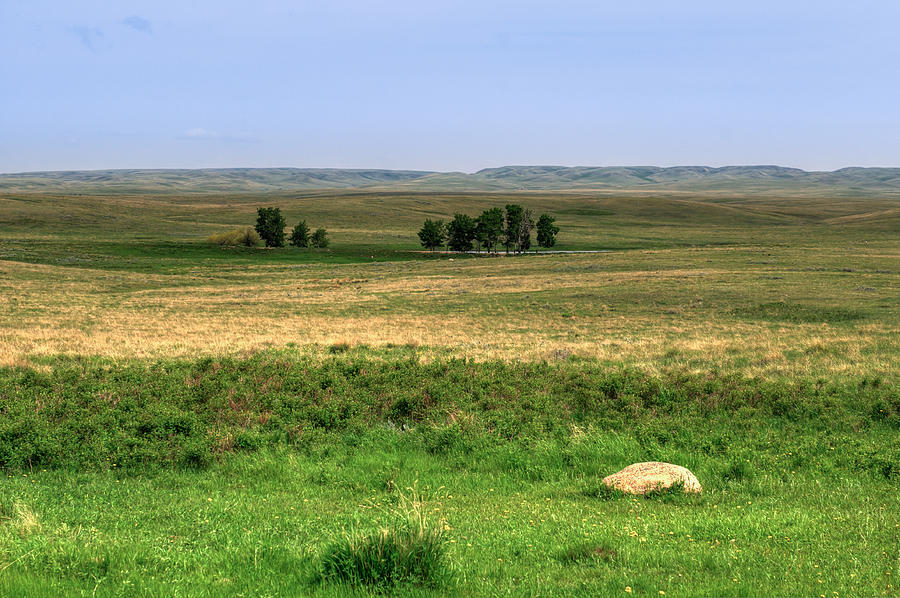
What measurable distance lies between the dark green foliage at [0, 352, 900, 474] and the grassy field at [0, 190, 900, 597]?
0.23ft

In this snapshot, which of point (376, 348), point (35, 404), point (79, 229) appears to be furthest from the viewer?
point (79, 229)

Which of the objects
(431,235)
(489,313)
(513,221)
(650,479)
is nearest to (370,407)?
(650,479)

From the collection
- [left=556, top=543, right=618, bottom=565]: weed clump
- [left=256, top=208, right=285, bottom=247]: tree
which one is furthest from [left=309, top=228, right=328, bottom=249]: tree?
[left=556, top=543, right=618, bottom=565]: weed clump

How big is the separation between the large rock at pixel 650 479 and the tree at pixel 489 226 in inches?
3896

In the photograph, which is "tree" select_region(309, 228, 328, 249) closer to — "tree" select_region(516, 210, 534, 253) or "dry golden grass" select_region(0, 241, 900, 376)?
"tree" select_region(516, 210, 534, 253)

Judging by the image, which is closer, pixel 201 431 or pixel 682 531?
pixel 682 531

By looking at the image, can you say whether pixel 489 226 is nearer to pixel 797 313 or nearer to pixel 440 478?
pixel 797 313

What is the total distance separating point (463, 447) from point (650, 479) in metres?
3.78

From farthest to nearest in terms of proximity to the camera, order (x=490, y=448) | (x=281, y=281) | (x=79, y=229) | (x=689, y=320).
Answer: (x=79, y=229), (x=281, y=281), (x=689, y=320), (x=490, y=448)

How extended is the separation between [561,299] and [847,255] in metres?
45.7

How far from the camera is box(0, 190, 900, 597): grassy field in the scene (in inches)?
271

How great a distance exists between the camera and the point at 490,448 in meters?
12.6

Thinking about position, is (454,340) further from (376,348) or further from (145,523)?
(145,523)

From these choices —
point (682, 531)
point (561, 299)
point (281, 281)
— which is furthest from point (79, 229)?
point (682, 531)
